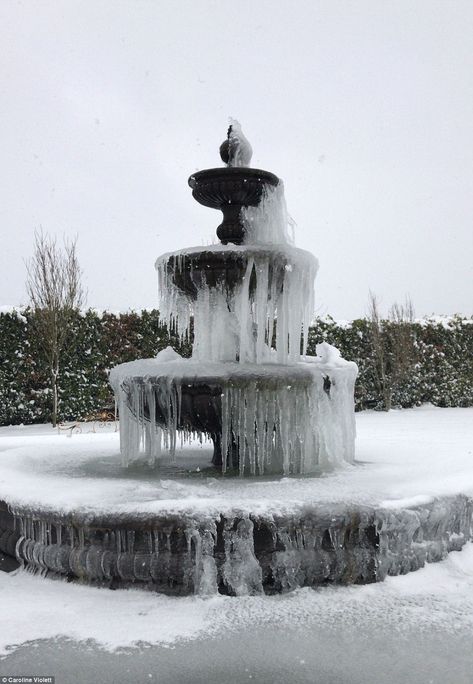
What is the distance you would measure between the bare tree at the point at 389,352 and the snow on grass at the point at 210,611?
14.6 m

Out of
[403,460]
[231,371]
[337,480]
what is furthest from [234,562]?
[403,460]

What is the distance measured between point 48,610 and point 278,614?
1.14 metres

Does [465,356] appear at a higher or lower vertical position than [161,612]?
higher

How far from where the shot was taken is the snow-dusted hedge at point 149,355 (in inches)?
575

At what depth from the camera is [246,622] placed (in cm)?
289

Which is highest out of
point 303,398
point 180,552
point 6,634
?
point 303,398

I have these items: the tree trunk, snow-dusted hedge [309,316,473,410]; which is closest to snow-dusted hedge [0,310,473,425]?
snow-dusted hedge [309,316,473,410]

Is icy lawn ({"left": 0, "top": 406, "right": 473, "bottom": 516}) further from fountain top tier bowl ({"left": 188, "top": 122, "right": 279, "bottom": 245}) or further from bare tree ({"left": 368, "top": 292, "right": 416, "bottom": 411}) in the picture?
bare tree ({"left": 368, "top": 292, "right": 416, "bottom": 411})

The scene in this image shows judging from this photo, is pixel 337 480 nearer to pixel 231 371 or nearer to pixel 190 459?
pixel 231 371

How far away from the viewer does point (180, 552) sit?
3.27m

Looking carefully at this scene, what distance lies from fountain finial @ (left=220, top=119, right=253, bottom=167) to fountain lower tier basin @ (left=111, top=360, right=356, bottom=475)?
7.18 ft

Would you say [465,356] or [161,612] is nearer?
[161,612]

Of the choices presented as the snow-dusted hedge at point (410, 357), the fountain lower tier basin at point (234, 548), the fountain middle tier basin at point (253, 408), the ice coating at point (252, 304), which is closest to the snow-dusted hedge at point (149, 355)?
the snow-dusted hedge at point (410, 357)

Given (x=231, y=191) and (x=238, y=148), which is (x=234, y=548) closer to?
(x=231, y=191)
